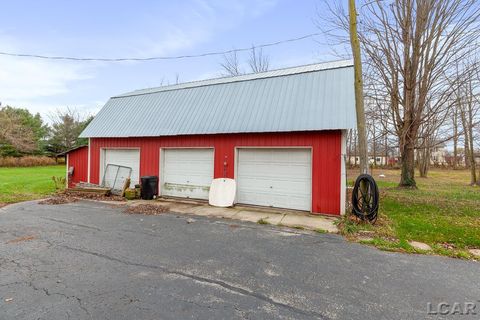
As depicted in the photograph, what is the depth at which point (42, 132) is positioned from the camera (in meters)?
36.1

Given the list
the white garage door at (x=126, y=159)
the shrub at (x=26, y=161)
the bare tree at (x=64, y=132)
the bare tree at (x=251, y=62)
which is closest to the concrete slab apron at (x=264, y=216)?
the white garage door at (x=126, y=159)

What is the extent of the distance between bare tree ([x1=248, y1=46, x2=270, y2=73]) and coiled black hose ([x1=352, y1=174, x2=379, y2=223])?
20.8 meters

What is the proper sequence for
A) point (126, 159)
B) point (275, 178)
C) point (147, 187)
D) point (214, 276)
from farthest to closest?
point (126, 159) → point (147, 187) → point (275, 178) → point (214, 276)

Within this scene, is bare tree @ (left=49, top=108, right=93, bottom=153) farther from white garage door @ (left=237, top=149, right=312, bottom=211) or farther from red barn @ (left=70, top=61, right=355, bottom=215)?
white garage door @ (left=237, top=149, right=312, bottom=211)

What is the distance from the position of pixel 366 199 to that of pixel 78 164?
494 inches

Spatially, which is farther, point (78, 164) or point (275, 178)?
point (78, 164)

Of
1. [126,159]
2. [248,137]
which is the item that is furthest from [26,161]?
[248,137]

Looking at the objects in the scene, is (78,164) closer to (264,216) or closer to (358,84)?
(264,216)

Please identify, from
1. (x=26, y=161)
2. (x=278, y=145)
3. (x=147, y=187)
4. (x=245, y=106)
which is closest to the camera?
(x=278, y=145)

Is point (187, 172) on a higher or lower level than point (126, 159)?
lower

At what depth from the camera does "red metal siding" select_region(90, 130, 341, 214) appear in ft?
24.3

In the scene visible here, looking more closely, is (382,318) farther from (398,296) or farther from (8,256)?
(8,256)
